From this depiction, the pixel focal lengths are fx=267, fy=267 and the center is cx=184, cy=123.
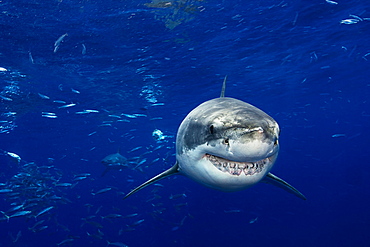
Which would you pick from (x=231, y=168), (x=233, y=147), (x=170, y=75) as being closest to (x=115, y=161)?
(x=170, y=75)

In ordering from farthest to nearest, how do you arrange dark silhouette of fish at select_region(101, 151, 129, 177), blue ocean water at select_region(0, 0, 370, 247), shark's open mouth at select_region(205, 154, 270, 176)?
1. dark silhouette of fish at select_region(101, 151, 129, 177)
2. blue ocean water at select_region(0, 0, 370, 247)
3. shark's open mouth at select_region(205, 154, 270, 176)

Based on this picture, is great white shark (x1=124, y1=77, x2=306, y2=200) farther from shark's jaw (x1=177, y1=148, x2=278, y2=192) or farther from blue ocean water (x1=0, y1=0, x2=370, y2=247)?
blue ocean water (x1=0, y1=0, x2=370, y2=247)

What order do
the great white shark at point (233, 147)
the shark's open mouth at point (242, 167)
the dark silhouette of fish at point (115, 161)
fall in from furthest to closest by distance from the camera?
1. the dark silhouette of fish at point (115, 161)
2. the shark's open mouth at point (242, 167)
3. the great white shark at point (233, 147)

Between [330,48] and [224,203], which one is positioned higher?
[330,48]

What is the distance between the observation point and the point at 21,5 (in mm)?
9031

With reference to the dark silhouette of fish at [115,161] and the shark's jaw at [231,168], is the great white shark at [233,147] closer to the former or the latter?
the shark's jaw at [231,168]

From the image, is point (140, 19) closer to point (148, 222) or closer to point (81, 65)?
point (81, 65)

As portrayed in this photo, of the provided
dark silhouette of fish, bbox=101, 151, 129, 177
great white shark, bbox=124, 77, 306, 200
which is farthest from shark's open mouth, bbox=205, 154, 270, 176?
dark silhouette of fish, bbox=101, 151, 129, 177

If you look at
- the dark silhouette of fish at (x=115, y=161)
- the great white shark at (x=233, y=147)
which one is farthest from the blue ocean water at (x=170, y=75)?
the great white shark at (x=233, y=147)

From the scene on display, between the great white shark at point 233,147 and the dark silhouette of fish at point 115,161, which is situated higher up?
the great white shark at point 233,147

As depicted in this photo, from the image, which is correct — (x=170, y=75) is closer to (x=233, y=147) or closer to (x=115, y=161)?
(x=115, y=161)

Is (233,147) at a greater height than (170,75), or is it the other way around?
(233,147)

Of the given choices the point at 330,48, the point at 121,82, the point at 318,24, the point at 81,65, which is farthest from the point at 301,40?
the point at 81,65

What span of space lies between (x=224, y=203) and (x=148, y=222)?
969 centimetres
